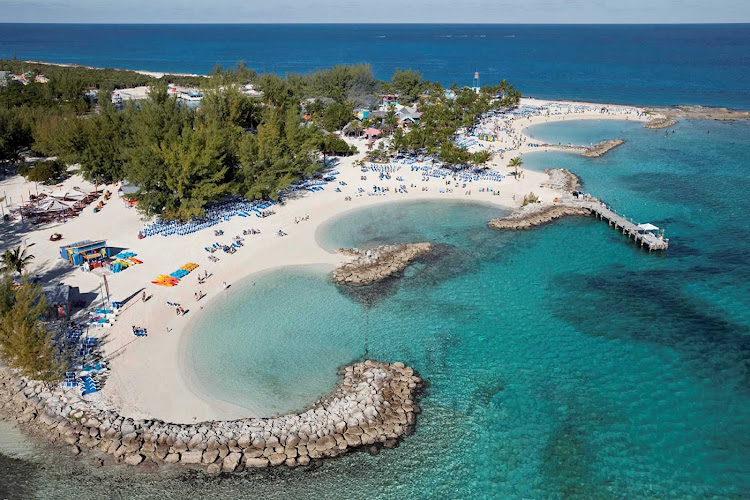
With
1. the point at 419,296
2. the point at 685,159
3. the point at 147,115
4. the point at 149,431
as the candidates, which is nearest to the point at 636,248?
the point at 419,296

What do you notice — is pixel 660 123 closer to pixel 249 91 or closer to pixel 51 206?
pixel 249 91

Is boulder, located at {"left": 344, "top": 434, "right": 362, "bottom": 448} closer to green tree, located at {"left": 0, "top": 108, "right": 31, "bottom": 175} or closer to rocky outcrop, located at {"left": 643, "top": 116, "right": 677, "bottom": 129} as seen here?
green tree, located at {"left": 0, "top": 108, "right": 31, "bottom": 175}

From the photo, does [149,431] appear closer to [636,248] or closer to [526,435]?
[526,435]

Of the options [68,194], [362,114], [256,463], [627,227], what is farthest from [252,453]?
[362,114]

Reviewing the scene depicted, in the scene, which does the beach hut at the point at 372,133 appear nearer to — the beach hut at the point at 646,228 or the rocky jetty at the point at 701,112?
the beach hut at the point at 646,228

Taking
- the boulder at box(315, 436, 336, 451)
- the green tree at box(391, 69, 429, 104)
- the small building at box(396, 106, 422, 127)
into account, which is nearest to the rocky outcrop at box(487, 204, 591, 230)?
the boulder at box(315, 436, 336, 451)

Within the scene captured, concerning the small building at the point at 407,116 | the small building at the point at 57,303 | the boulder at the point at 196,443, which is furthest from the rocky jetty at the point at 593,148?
the small building at the point at 57,303
